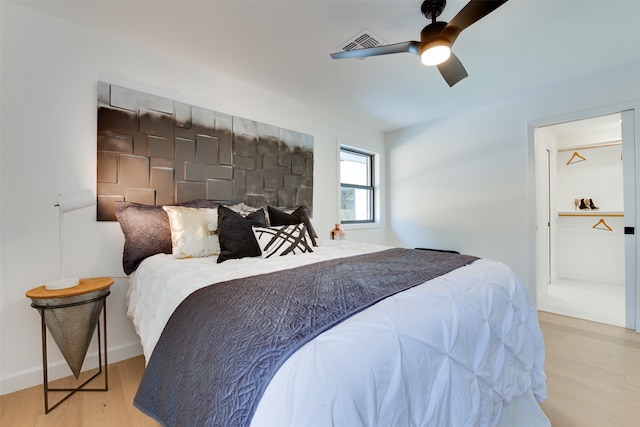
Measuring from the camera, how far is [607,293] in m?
3.62

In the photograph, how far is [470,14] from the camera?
4.57 ft

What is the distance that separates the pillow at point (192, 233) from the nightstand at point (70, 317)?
0.47 meters

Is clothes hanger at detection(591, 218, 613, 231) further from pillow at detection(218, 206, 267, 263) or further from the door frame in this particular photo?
pillow at detection(218, 206, 267, 263)

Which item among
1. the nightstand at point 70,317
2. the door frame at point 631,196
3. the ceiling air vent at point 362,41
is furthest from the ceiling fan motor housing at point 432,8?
the nightstand at point 70,317

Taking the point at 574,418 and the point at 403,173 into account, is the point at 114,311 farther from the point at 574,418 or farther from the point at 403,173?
the point at 403,173

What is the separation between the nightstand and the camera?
58.4 inches

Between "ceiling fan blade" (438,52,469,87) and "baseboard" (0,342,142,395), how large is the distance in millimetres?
3077

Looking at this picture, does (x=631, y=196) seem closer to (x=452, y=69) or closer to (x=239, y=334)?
(x=452, y=69)

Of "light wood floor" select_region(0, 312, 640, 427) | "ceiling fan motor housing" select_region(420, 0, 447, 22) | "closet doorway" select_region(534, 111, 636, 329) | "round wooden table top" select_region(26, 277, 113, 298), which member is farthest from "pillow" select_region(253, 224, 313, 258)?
"closet doorway" select_region(534, 111, 636, 329)

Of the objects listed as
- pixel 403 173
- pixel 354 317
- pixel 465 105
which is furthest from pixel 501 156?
pixel 354 317

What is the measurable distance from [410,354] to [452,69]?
6.26ft

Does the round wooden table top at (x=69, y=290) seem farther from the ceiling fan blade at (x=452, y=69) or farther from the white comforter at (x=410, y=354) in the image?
the ceiling fan blade at (x=452, y=69)

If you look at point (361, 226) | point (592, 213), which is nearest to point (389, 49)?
point (361, 226)

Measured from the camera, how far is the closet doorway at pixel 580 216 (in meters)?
3.40
